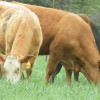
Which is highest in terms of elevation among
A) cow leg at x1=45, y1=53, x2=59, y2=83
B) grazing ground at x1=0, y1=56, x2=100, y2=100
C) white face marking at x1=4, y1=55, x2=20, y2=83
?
grazing ground at x1=0, y1=56, x2=100, y2=100

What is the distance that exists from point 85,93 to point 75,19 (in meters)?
4.00

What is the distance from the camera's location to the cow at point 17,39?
8367 millimetres

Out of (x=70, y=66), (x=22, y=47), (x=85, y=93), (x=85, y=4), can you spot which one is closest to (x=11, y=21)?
(x=22, y=47)

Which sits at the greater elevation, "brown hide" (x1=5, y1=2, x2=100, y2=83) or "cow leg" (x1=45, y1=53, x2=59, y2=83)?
"brown hide" (x1=5, y1=2, x2=100, y2=83)

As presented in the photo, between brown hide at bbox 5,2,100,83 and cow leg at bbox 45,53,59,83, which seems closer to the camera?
brown hide at bbox 5,2,100,83

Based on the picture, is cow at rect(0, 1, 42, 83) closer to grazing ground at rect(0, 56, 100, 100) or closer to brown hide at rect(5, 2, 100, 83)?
grazing ground at rect(0, 56, 100, 100)

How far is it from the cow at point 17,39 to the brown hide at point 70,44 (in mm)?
810

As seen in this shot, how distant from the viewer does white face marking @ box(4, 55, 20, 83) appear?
829 centimetres

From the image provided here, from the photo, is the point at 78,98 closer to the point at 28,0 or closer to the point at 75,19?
the point at 75,19

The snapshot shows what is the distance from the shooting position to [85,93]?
712 centimetres

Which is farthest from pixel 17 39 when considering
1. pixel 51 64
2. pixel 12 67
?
pixel 51 64

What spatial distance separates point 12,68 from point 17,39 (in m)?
0.86

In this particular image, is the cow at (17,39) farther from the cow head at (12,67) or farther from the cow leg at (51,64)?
the cow leg at (51,64)

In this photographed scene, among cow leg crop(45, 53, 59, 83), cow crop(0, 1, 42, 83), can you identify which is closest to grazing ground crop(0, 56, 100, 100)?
cow crop(0, 1, 42, 83)
